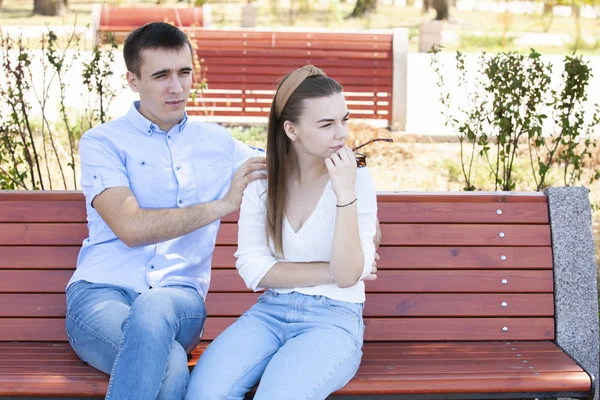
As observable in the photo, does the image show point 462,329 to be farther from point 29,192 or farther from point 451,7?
point 451,7

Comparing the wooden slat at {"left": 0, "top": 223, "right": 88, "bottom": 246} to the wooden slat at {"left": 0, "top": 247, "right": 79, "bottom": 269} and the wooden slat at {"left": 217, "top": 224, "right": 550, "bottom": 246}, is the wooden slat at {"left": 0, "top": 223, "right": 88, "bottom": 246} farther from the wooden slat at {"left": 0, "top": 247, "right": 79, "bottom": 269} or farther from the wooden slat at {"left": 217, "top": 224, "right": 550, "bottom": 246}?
the wooden slat at {"left": 217, "top": 224, "right": 550, "bottom": 246}

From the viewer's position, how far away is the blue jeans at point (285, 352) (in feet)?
9.92

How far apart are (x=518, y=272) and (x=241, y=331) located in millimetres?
1309

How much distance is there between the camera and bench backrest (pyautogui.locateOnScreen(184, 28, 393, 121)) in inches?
421

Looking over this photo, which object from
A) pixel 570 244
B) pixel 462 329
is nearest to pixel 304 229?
pixel 462 329

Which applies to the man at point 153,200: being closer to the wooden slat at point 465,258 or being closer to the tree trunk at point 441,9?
the wooden slat at point 465,258

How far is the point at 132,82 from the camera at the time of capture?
3691mm

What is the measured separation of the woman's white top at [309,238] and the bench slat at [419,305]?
52cm

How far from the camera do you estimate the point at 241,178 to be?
137 inches

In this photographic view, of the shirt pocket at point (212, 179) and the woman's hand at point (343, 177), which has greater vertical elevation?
the woman's hand at point (343, 177)

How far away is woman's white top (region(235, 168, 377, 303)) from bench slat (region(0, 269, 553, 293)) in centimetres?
54

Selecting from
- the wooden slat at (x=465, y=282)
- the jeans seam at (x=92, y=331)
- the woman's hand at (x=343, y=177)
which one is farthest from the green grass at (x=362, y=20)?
the jeans seam at (x=92, y=331)

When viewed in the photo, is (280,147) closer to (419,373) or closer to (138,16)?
(419,373)

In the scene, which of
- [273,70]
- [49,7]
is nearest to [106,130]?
[273,70]
